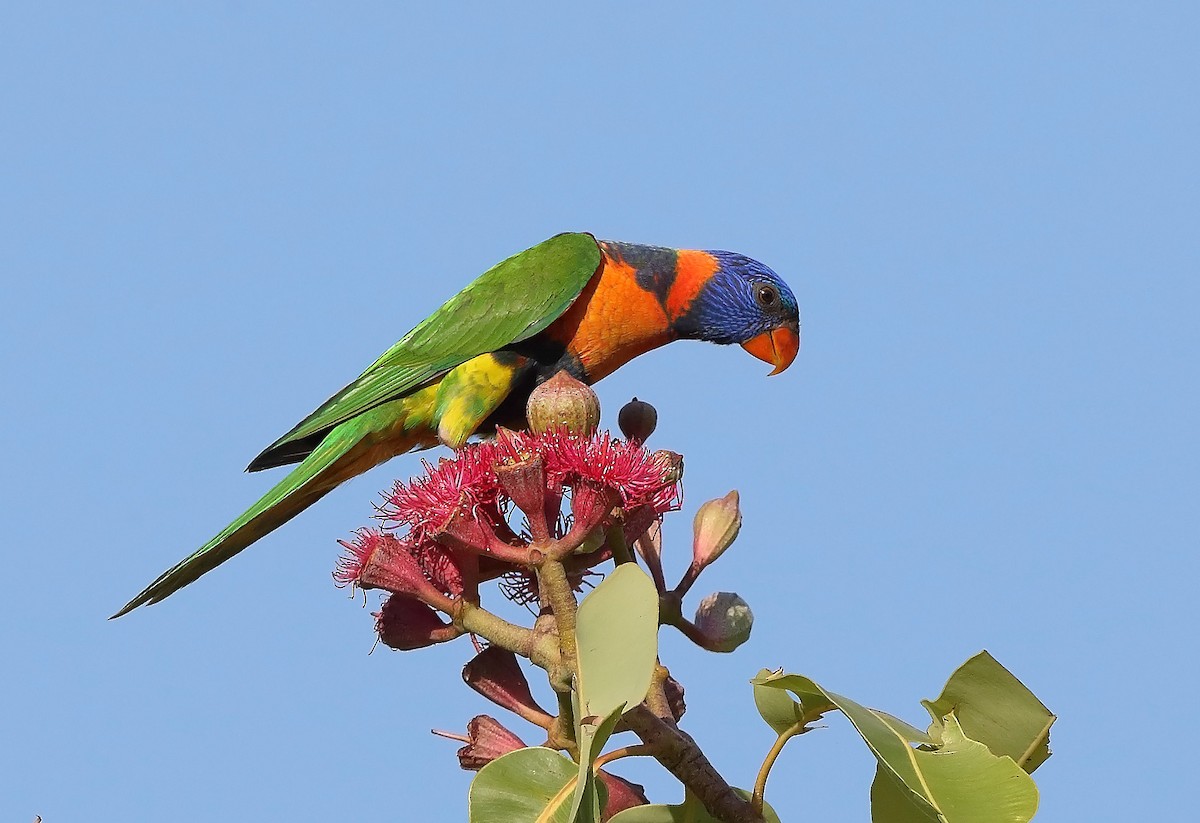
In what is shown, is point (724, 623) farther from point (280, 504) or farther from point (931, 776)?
point (280, 504)

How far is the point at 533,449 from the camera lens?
2477 mm

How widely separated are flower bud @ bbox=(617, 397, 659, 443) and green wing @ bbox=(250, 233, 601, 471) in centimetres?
145

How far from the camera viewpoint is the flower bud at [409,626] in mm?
2553

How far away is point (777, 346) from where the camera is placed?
16.4 feet

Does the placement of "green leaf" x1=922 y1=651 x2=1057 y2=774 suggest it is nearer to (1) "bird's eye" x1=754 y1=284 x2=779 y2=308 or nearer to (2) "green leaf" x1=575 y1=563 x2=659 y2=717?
(2) "green leaf" x1=575 y1=563 x2=659 y2=717

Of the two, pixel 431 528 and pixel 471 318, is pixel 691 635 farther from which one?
pixel 471 318

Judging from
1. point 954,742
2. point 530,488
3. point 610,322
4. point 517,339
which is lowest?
point 954,742

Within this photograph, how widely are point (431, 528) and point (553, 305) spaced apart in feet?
7.08

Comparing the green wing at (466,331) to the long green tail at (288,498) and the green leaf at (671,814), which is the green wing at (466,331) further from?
the green leaf at (671,814)

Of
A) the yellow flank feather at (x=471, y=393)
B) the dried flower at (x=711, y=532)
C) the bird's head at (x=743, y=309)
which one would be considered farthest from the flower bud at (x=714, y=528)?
the bird's head at (x=743, y=309)

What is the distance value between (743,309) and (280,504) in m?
2.09

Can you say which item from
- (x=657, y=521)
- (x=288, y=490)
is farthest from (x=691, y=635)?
(x=288, y=490)

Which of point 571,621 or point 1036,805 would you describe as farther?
point 571,621

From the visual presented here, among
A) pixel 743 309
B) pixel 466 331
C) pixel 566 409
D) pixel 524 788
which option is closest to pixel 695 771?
pixel 524 788
